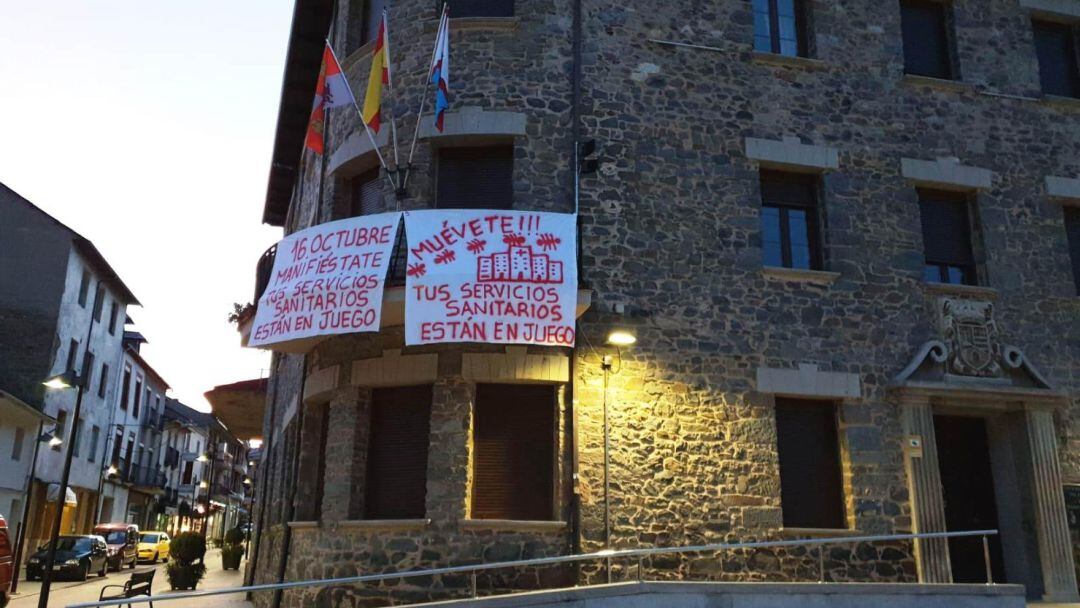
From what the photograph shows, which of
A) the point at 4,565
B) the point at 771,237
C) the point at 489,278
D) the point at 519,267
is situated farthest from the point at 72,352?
the point at 771,237

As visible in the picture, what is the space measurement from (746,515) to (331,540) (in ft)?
18.3

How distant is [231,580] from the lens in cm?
2367

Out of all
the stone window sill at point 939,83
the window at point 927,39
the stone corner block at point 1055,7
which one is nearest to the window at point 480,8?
the stone window sill at point 939,83

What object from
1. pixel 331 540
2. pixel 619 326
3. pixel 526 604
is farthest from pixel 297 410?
pixel 526 604

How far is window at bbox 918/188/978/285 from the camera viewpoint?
13.9 m

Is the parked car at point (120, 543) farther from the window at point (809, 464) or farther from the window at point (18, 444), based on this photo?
the window at point (809, 464)

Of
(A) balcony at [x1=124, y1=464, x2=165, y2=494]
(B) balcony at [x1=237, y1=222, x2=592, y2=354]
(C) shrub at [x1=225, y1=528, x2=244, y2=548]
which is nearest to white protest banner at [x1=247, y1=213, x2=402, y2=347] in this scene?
(B) balcony at [x1=237, y1=222, x2=592, y2=354]

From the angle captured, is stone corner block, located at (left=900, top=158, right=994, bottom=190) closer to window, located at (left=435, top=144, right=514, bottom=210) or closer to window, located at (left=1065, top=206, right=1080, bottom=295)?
window, located at (left=1065, top=206, right=1080, bottom=295)

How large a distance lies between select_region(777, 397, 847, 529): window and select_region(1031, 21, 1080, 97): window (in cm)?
787

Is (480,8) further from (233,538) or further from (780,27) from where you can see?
(233,538)

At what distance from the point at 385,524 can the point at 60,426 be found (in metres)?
28.2

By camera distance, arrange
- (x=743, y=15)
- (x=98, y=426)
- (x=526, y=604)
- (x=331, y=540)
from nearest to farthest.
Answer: (x=526, y=604), (x=331, y=540), (x=743, y=15), (x=98, y=426)

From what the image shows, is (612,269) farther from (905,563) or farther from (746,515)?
(905,563)

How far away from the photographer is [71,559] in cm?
2545
